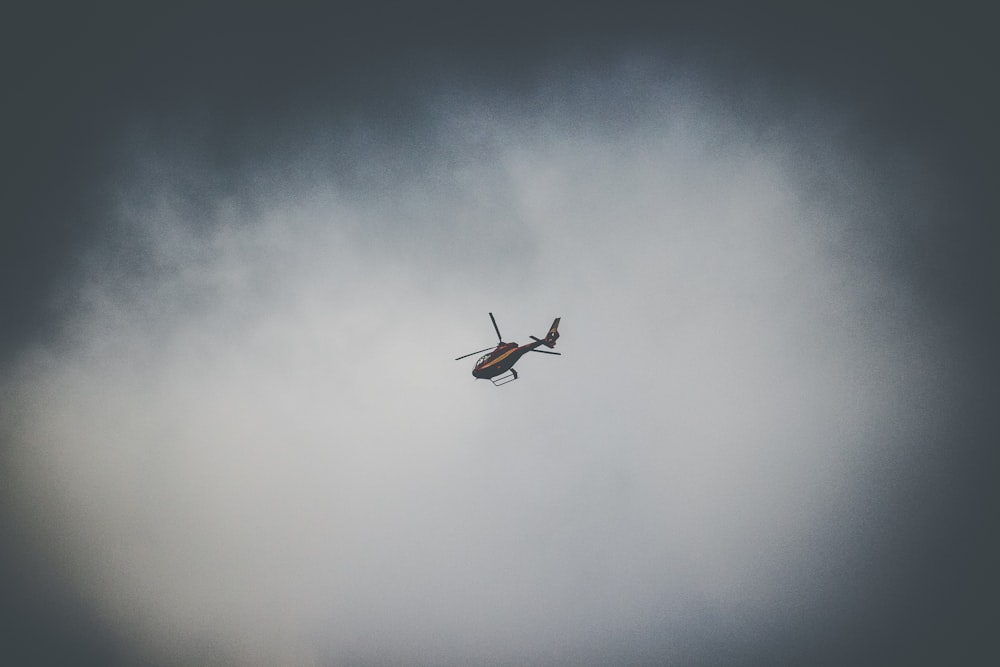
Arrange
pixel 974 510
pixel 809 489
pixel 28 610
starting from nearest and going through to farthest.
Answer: pixel 28 610 → pixel 974 510 → pixel 809 489

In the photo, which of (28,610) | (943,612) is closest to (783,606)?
(943,612)

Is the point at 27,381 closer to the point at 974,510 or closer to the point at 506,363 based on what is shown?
the point at 506,363

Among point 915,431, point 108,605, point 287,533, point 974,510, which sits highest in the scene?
point 915,431

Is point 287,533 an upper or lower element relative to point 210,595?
upper

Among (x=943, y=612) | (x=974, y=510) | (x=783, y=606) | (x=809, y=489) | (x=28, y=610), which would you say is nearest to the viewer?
(x=28, y=610)

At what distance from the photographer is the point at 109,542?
12725 cm

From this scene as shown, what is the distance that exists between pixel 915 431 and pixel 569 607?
182 meters

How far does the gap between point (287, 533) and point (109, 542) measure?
173ft

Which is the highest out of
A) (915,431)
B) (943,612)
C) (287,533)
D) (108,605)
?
(915,431)

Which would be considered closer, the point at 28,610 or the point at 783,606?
the point at 28,610

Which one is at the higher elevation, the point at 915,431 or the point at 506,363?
the point at 915,431

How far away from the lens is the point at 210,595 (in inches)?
4958

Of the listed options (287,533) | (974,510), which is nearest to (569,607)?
(287,533)

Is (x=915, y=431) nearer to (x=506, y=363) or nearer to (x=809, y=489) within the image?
(x=809, y=489)
